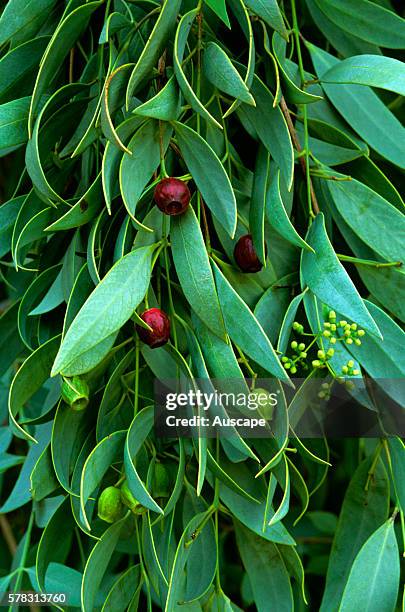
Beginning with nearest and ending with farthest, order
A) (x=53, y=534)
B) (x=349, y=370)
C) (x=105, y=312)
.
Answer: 1. (x=105, y=312)
2. (x=349, y=370)
3. (x=53, y=534)

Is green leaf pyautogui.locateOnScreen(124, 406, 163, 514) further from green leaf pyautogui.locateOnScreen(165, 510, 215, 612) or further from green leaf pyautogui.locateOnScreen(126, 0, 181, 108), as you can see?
green leaf pyautogui.locateOnScreen(126, 0, 181, 108)

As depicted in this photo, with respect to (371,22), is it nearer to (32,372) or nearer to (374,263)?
(374,263)

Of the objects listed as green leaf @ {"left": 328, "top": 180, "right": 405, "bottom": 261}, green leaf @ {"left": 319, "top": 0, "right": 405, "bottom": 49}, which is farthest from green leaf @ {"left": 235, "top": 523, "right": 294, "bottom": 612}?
green leaf @ {"left": 319, "top": 0, "right": 405, "bottom": 49}

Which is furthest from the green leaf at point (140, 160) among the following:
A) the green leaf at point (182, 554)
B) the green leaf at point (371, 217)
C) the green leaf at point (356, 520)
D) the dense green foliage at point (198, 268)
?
the green leaf at point (356, 520)

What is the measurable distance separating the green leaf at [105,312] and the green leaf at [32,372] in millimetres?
131

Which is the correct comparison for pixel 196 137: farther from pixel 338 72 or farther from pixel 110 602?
pixel 110 602

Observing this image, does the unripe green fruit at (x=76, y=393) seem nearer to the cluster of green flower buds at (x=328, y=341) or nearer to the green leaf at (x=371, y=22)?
the cluster of green flower buds at (x=328, y=341)

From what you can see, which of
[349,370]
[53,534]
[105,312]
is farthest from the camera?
[53,534]

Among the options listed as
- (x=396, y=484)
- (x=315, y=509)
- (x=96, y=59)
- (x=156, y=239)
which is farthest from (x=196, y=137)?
(x=315, y=509)

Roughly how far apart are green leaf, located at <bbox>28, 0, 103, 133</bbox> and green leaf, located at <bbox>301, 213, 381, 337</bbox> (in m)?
0.28

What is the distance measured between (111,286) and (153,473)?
218mm

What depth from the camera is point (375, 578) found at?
77cm

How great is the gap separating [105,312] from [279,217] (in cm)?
20

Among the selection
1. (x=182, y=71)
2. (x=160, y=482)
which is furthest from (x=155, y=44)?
(x=160, y=482)
